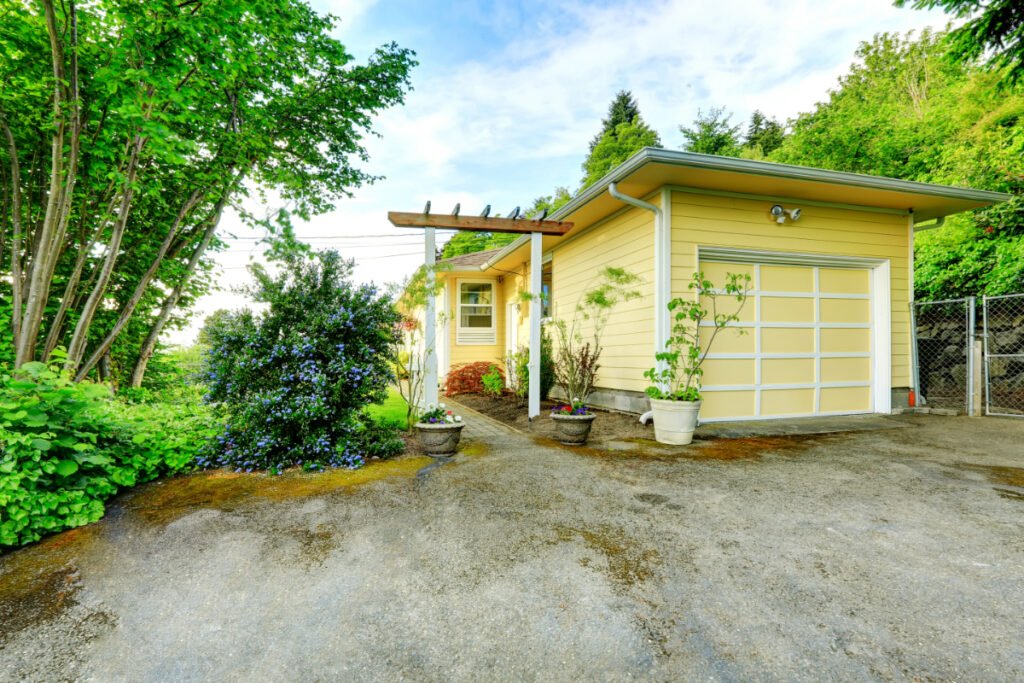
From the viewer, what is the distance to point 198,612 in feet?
6.09

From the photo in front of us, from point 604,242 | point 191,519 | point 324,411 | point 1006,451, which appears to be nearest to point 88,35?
point 324,411

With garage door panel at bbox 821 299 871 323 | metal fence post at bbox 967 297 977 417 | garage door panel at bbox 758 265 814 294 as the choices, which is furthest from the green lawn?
metal fence post at bbox 967 297 977 417

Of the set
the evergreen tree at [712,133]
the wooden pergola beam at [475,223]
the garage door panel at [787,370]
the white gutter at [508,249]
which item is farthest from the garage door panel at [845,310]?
the evergreen tree at [712,133]

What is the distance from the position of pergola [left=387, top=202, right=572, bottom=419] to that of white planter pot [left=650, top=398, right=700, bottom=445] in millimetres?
1882

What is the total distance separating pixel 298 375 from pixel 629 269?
4.23m

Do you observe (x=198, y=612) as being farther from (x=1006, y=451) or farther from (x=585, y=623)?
(x=1006, y=451)

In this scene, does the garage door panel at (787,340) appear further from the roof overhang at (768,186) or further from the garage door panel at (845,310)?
the roof overhang at (768,186)

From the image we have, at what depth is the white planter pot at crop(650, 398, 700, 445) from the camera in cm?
443

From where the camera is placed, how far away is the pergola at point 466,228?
490 cm

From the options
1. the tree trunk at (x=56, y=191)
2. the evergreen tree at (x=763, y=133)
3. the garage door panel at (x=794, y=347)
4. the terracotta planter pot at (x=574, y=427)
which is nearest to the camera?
the tree trunk at (x=56, y=191)

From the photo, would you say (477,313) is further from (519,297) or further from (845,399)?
(845,399)

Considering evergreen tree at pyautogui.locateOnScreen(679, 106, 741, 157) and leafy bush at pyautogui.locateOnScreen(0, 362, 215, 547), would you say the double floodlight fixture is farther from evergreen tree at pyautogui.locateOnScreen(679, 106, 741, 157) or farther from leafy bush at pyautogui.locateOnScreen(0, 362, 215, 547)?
evergreen tree at pyautogui.locateOnScreen(679, 106, 741, 157)

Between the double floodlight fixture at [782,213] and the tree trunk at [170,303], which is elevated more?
the double floodlight fixture at [782,213]

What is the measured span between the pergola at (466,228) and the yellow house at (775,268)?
0.46m
